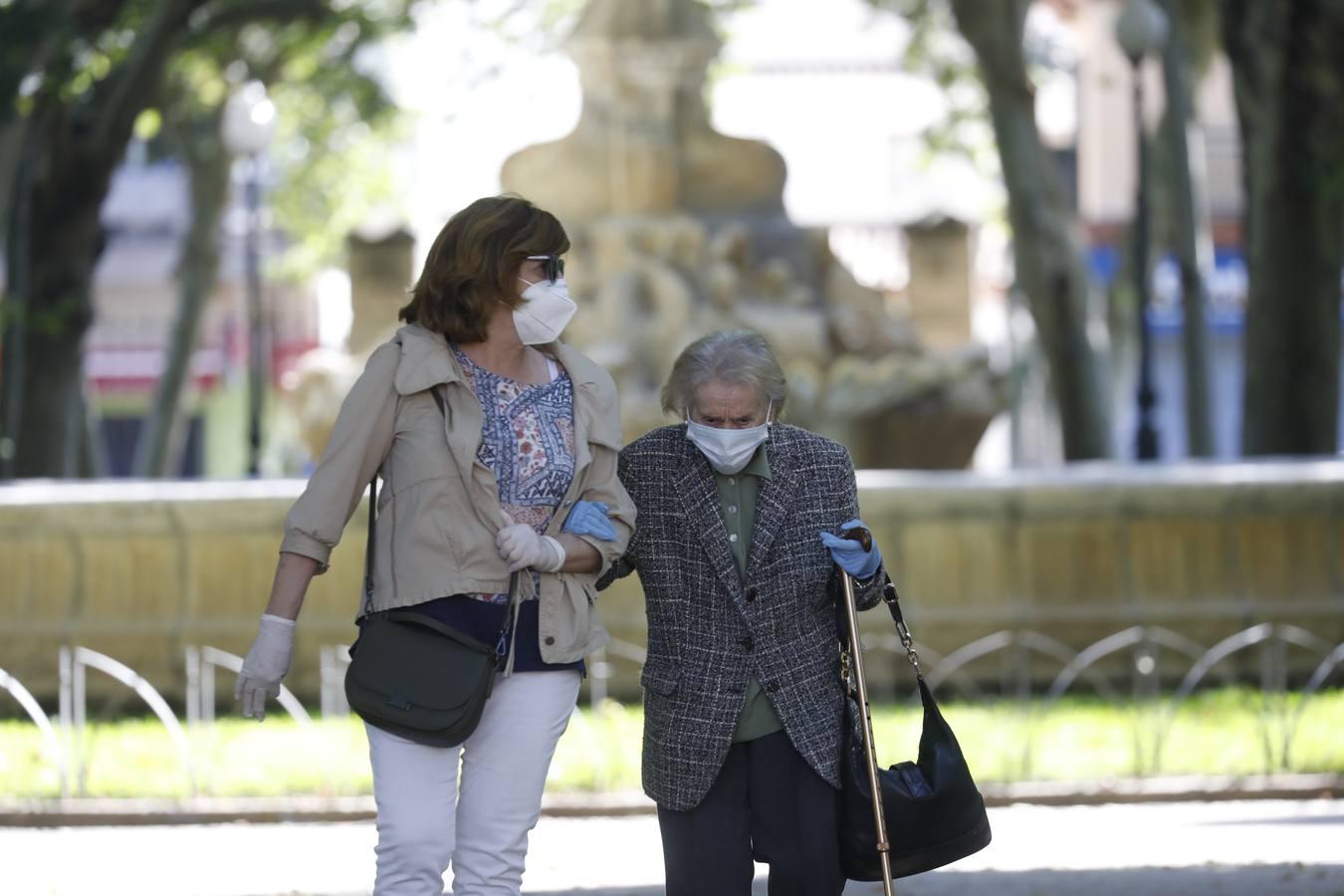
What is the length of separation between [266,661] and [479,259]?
0.88 m

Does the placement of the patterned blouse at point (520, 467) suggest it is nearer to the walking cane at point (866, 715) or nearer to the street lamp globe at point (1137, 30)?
the walking cane at point (866, 715)

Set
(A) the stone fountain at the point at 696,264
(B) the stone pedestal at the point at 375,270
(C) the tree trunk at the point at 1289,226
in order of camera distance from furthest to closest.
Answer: (B) the stone pedestal at the point at 375,270 → (A) the stone fountain at the point at 696,264 → (C) the tree trunk at the point at 1289,226

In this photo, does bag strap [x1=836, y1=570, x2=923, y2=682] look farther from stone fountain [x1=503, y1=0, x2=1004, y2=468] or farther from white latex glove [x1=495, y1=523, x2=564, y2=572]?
stone fountain [x1=503, y1=0, x2=1004, y2=468]

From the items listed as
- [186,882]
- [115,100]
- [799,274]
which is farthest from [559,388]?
[799,274]

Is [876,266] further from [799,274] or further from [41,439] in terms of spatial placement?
[41,439]

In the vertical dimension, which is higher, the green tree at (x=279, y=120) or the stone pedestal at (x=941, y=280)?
the green tree at (x=279, y=120)

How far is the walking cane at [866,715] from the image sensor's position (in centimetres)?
484

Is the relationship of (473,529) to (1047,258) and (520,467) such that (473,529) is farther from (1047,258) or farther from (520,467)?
(1047,258)

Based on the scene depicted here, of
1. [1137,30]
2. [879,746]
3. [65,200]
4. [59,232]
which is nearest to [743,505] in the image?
[879,746]

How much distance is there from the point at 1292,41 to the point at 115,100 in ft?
27.3

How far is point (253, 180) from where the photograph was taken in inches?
775

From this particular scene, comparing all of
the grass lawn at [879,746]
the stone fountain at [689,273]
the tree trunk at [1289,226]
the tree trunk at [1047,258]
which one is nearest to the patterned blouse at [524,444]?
the grass lawn at [879,746]

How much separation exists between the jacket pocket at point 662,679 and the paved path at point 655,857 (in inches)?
81.6

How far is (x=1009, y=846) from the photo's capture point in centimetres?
795
